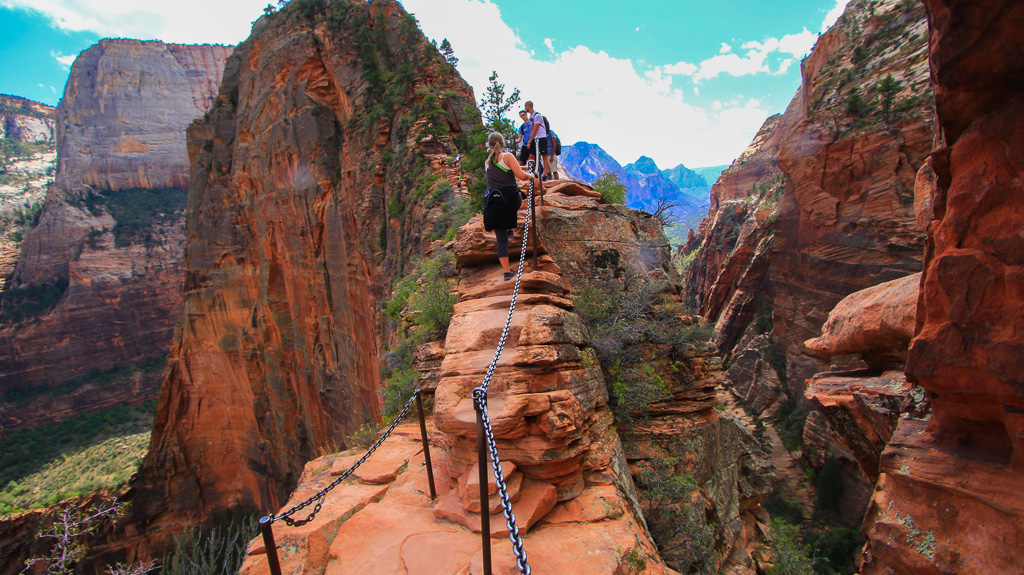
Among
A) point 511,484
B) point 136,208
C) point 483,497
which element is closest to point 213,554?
point 511,484

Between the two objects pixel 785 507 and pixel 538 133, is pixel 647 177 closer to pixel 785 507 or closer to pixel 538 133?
pixel 785 507

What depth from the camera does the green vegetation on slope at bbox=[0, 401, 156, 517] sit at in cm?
2817

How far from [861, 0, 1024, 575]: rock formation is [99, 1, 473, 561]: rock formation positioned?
11.5 metres

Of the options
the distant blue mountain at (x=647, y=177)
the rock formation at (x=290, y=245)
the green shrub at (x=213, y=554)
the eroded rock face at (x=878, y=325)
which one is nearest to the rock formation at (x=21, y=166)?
the rock formation at (x=290, y=245)

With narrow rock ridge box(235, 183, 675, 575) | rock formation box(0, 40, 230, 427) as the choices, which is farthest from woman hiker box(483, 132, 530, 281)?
rock formation box(0, 40, 230, 427)

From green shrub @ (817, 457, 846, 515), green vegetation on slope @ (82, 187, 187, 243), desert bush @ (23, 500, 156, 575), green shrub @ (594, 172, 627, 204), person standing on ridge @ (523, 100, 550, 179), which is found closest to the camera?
person standing on ridge @ (523, 100, 550, 179)

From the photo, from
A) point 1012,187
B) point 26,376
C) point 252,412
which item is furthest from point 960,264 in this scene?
point 26,376

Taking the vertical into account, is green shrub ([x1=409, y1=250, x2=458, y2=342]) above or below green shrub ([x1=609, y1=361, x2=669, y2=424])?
above

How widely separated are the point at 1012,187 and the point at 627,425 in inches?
175

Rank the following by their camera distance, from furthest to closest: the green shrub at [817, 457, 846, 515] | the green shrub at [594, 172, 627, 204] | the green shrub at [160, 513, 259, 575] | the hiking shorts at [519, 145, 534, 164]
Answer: the green shrub at [817, 457, 846, 515], the green shrub at [160, 513, 259, 575], the green shrub at [594, 172, 627, 204], the hiking shorts at [519, 145, 534, 164]

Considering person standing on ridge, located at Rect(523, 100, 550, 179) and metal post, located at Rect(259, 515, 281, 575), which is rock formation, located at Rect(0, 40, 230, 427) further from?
metal post, located at Rect(259, 515, 281, 575)

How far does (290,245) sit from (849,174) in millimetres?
31709

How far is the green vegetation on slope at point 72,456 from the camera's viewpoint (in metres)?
28.2

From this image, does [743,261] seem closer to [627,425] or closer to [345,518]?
[627,425]
